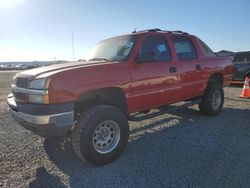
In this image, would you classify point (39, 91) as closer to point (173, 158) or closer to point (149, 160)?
point (149, 160)

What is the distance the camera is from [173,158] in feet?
13.6

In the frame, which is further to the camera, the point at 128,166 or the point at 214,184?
the point at 128,166

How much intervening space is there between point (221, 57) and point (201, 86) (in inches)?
50.0

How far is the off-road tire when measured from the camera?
376cm

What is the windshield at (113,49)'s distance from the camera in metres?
4.64

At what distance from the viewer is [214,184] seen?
3.32m

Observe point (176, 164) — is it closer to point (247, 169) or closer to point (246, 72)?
point (247, 169)

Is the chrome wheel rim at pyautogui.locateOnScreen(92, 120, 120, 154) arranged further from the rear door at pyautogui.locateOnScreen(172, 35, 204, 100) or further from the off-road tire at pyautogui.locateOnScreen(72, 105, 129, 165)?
the rear door at pyautogui.locateOnScreen(172, 35, 204, 100)

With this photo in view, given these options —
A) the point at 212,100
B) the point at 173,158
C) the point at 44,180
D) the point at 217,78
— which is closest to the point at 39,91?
the point at 44,180

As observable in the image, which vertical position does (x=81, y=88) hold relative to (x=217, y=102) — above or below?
above

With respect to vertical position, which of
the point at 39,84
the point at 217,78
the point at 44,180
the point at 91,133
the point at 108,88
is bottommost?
the point at 44,180

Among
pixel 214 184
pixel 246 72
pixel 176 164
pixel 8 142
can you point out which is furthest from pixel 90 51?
pixel 246 72

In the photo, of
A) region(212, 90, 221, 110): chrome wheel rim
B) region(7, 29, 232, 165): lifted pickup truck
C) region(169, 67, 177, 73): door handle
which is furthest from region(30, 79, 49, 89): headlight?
region(212, 90, 221, 110): chrome wheel rim

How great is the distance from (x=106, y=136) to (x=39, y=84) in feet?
4.33
